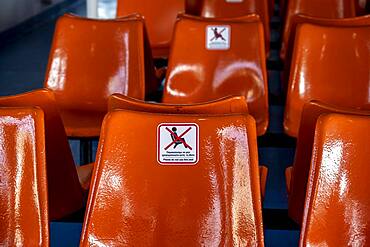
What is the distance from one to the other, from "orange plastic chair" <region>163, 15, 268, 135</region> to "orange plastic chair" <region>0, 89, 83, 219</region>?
0.92 m

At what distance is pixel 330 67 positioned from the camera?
2828 millimetres

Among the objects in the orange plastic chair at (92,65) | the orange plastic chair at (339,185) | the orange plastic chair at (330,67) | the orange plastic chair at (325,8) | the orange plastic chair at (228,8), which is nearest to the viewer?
the orange plastic chair at (339,185)

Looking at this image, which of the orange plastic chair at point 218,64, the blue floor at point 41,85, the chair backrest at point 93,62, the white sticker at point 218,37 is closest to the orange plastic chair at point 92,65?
the chair backrest at point 93,62

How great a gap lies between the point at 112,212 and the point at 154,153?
7.2 inches

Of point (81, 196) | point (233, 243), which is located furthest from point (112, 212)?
point (81, 196)

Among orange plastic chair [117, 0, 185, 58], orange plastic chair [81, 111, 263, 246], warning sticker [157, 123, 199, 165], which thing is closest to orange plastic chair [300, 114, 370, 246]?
orange plastic chair [81, 111, 263, 246]

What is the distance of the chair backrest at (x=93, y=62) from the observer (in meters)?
3.03

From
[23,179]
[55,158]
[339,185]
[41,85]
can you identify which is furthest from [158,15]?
[339,185]

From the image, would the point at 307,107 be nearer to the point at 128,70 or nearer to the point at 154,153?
the point at 154,153

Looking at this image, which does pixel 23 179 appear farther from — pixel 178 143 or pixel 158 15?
pixel 158 15

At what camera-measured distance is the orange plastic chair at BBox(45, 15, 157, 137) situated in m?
3.03

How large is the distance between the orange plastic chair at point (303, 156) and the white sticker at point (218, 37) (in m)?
0.97

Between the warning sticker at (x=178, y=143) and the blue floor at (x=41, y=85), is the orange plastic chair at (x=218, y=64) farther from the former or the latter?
the warning sticker at (x=178, y=143)

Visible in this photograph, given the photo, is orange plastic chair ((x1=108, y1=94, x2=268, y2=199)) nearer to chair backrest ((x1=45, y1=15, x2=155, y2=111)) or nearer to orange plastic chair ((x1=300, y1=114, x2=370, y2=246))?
orange plastic chair ((x1=300, y1=114, x2=370, y2=246))
